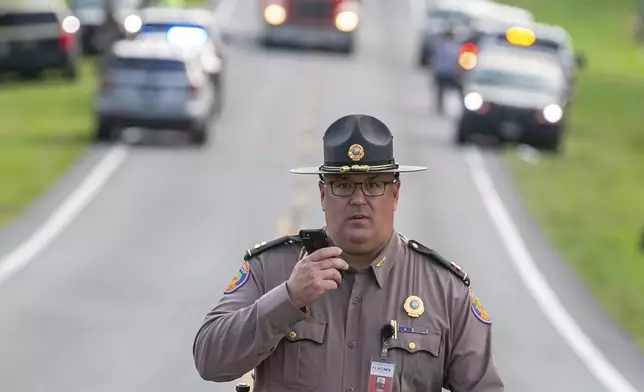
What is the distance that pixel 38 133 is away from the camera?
37.2m

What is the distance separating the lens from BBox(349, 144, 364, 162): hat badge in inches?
223

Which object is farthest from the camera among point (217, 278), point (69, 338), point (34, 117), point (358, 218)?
point (34, 117)

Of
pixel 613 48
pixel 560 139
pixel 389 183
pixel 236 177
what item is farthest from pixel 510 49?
pixel 389 183

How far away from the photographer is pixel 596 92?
5191cm

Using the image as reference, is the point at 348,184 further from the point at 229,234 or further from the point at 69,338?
the point at 229,234

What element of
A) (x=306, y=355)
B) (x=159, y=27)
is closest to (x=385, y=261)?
(x=306, y=355)

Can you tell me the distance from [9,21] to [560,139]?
14.7 meters

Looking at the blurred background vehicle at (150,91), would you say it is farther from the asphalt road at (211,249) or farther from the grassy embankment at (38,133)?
the grassy embankment at (38,133)

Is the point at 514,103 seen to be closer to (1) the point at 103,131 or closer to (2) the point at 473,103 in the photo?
(2) the point at 473,103

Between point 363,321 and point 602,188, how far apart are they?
2764 cm

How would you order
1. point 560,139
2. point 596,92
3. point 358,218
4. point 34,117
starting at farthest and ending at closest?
point 596,92 → point 34,117 → point 560,139 → point 358,218

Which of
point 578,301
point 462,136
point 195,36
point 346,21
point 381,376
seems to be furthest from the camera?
point 346,21

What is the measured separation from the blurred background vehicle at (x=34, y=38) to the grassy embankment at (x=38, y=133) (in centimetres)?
78

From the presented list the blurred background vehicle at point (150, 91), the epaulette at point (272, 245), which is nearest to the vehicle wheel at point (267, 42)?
the blurred background vehicle at point (150, 91)
